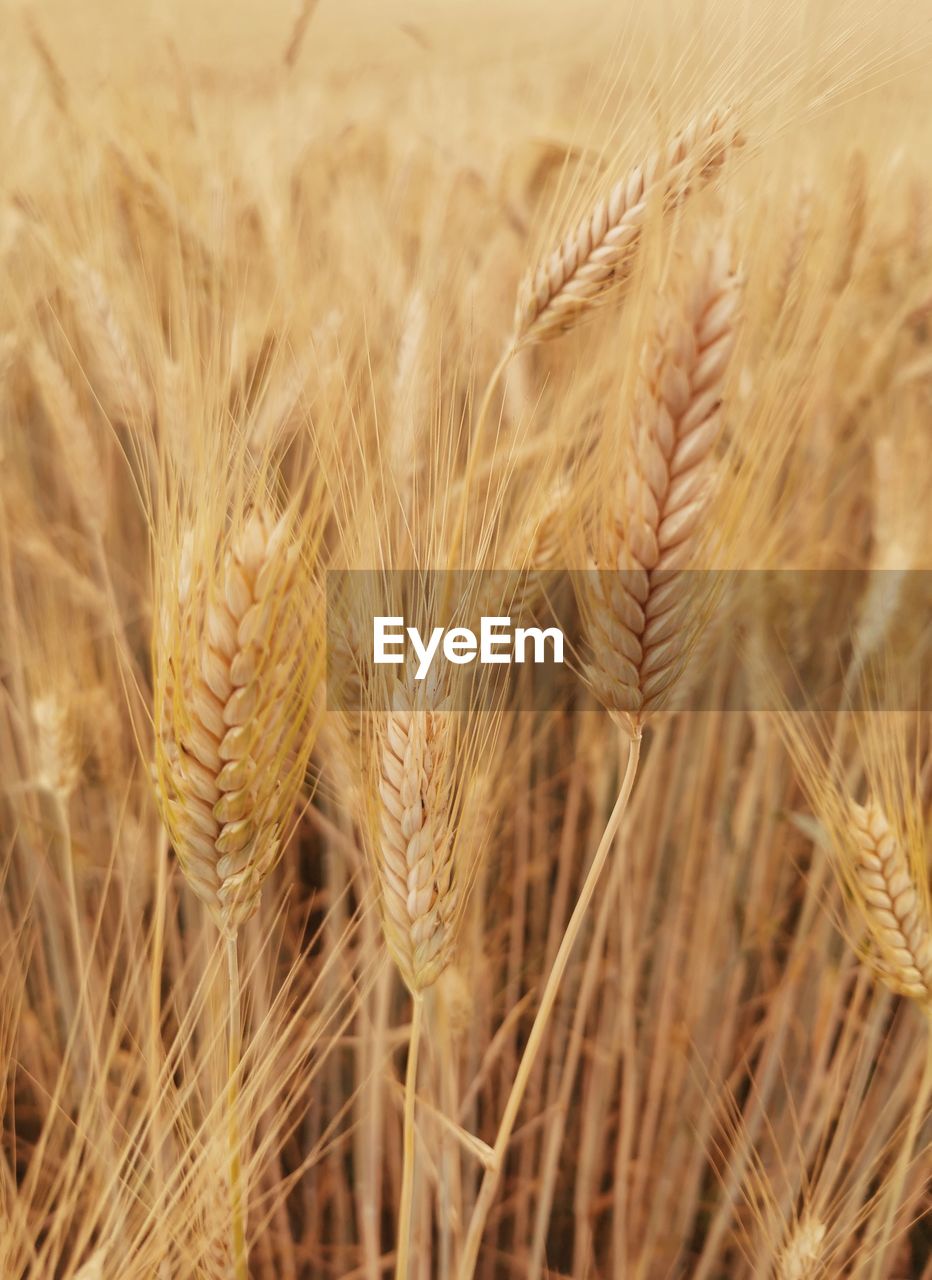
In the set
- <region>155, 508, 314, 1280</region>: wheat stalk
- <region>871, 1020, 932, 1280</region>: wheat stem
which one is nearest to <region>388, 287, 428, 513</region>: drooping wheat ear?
<region>155, 508, 314, 1280</region>: wheat stalk

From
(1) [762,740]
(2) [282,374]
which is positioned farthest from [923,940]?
(2) [282,374]

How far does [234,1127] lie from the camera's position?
0.46m

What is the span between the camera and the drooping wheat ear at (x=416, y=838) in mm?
422

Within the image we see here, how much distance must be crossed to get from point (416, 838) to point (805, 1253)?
0.49 metres

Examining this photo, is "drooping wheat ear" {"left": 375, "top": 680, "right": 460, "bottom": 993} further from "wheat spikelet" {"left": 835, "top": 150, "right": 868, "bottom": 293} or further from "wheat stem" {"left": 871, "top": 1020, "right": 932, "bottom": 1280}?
"wheat spikelet" {"left": 835, "top": 150, "right": 868, "bottom": 293}

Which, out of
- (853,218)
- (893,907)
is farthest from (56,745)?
(853,218)

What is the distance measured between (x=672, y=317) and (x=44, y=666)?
565 mm

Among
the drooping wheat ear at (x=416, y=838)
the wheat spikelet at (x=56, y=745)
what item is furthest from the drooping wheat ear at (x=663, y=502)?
the wheat spikelet at (x=56, y=745)

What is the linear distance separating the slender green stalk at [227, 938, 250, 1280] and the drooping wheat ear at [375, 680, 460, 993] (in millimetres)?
92

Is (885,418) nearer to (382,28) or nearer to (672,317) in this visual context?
(672,317)

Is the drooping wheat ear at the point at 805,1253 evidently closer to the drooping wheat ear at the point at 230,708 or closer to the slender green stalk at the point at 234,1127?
the slender green stalk at the point at 234,1127

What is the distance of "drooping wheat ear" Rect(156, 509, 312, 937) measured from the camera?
0.39 meters

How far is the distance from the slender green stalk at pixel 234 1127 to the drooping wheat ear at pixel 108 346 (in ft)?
1.30

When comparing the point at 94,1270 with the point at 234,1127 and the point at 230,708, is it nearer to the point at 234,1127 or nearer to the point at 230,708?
the point at 234,1127
